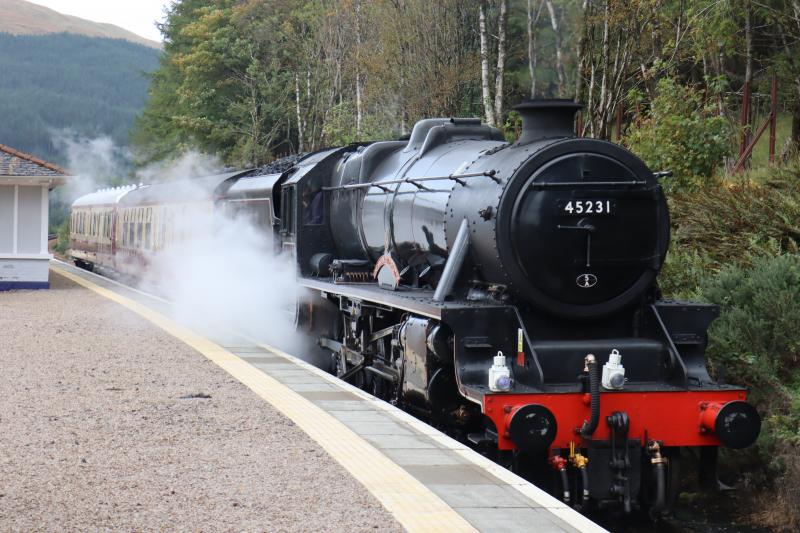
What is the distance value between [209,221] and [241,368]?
19.3 feet

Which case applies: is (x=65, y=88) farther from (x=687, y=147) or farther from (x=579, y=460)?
(x=579, y=460)

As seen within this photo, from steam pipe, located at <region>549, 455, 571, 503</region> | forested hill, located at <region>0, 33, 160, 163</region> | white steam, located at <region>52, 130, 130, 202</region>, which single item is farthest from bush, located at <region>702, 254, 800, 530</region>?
forested hill, located at <region>0, 33, 160, 163</region>

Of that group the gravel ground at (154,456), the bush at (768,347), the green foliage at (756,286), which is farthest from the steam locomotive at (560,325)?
the gravel ground at (154,456)

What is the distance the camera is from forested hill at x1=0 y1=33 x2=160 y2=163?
111 m

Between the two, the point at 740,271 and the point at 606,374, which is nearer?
the point at 606,374

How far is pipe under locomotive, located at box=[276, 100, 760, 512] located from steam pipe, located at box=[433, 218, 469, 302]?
0.6 inches

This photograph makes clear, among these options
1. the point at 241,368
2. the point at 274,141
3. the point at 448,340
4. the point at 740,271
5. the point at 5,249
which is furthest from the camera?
the point at 274,141

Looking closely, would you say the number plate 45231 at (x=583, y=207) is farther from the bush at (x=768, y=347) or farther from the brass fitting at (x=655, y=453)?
the bush at (x=768, y=347)

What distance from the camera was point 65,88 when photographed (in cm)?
13012

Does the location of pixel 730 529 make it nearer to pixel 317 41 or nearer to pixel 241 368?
pixel 241 368

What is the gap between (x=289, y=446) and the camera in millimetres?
7355

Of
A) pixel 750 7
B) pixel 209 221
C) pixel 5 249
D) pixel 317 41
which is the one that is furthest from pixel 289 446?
pixel 317 41

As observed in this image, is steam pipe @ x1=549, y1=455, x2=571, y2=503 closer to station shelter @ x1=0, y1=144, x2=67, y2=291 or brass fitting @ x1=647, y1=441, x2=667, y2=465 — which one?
brass fitting @ x1=647, y1=441, x2=667, y2=465

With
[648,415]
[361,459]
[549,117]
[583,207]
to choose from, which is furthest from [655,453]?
[549,117]
